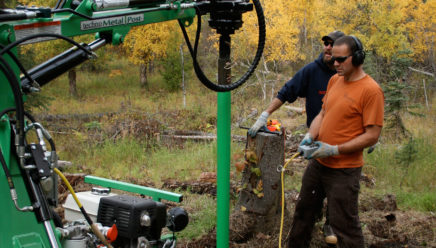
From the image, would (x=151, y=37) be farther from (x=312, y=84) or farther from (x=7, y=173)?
(x=7, y=173)

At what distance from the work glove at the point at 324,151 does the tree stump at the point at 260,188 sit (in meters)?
0.88

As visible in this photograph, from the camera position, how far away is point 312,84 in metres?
4.76

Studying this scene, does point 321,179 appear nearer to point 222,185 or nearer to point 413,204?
point 222,185

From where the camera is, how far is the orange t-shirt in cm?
376

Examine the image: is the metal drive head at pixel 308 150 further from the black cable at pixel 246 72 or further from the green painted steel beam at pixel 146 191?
the green painted steel beam at pixel 146 191

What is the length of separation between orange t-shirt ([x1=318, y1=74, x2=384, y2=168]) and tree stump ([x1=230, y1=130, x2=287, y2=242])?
2.48ft

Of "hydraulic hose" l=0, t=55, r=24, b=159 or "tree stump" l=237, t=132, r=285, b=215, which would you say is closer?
"hydraulic hose" l=0, t=55, r=24, b=159

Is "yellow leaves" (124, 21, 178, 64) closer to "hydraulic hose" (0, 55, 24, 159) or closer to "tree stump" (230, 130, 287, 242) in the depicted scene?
"tree stump" (230, 130, 287, 242)

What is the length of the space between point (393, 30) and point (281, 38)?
722cm

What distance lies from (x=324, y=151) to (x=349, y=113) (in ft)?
1.22

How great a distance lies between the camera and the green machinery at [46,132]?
91.0 inches

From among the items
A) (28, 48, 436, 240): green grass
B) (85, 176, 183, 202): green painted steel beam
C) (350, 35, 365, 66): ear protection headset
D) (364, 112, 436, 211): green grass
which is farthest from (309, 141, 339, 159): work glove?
(364, 112, 436, 211): green grass

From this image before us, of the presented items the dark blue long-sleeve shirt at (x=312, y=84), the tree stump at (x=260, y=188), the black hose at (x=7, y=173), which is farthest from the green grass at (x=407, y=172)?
the black hose at (x=7, y=173)

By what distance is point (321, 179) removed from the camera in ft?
13.6
